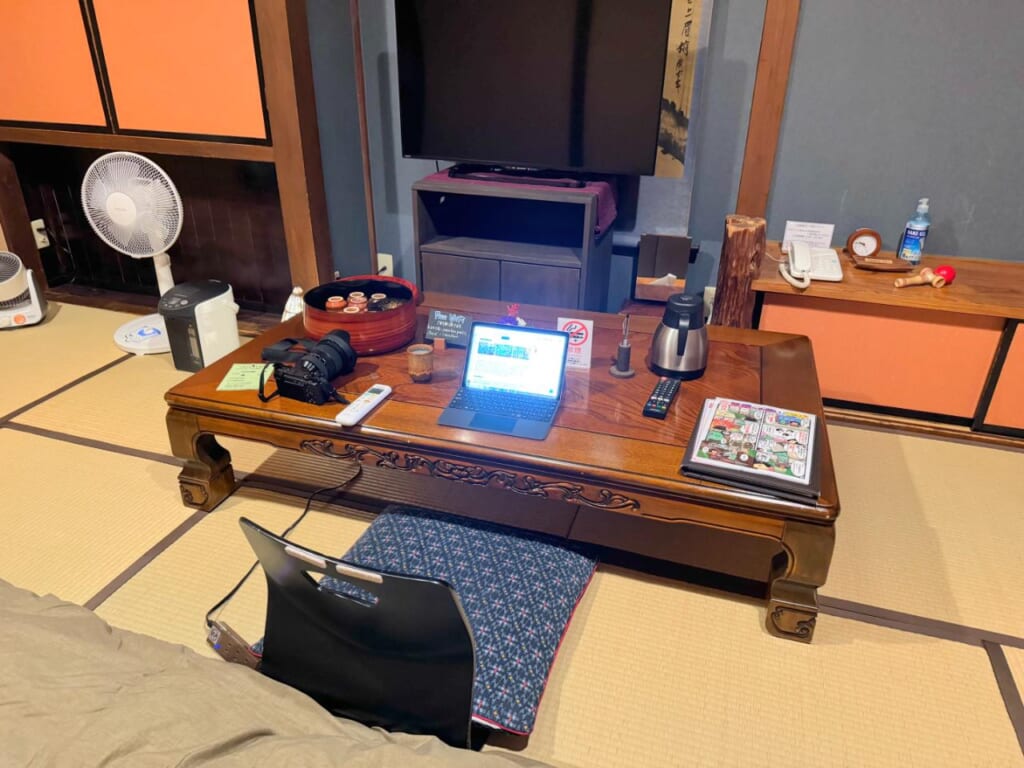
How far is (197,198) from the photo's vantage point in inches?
141

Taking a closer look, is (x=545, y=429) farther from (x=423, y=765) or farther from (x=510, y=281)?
(x=510, y=281)

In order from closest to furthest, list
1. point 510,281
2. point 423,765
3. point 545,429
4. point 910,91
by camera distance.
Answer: point 423,765, point 545,429, point 910,91, point 510,281

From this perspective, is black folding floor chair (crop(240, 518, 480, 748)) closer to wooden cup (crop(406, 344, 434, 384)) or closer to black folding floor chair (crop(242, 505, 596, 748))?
black folding floor chair (crop(242, 505, 596, 748))

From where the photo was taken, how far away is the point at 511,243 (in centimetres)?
322

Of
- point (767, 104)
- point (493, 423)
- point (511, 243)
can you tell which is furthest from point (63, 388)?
point (767, 104)

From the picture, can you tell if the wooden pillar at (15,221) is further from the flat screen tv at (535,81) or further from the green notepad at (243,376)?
the green notepad at (243,376)

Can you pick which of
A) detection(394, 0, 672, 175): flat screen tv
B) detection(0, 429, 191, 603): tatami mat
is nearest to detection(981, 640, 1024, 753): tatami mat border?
detection(394, 0, 672, 175): flat screen tv

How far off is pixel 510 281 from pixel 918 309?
5.06ft

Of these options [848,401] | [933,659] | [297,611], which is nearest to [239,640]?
[297,611]

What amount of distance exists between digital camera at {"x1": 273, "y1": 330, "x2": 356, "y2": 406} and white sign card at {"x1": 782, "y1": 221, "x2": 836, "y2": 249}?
6.15 ft

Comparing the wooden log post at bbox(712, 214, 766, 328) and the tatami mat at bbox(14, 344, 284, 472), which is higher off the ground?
the wooden log post at bbox(712, 214, 766, 328)

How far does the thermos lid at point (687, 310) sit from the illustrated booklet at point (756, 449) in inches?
9.8

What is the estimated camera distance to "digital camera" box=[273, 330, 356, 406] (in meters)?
1.82

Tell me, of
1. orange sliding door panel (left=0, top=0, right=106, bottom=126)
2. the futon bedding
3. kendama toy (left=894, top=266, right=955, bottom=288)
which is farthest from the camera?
orange sliding door panel (left=0, top=0, right=106, bottom=126)
